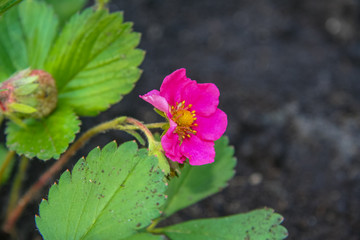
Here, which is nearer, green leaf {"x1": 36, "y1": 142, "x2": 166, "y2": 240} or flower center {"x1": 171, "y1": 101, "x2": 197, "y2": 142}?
green leaf {"x1": 36, "y1": 142, "x2": 166, "y2": 240}

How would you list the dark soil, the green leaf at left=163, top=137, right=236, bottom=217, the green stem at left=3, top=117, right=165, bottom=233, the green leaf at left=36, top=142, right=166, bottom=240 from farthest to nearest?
1. the dark soil
2. the green leaf at left=163, top=137, right=236, bottom=217
3. the green stem at left=3, top=117, right=165, bottom=233
4. the green leaf at left=36, top=142, right=166, bottom=240

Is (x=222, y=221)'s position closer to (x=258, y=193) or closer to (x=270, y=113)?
(x=258, y=193)

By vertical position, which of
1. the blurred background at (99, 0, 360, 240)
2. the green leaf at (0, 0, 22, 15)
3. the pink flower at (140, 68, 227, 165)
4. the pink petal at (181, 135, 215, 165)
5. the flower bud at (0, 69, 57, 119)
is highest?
the green leaf at (0, 0, 22, 15)

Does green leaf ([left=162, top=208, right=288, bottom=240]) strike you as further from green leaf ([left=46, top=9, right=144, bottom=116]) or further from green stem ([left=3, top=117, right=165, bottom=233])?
green leaf ([left=46, top=9, right=144, bottom=116])

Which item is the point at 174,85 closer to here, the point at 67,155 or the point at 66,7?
the point at 67,155

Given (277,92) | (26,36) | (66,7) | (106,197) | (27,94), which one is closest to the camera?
(106,197)

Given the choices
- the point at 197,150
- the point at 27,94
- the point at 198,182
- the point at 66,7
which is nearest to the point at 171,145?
the point at 197,150

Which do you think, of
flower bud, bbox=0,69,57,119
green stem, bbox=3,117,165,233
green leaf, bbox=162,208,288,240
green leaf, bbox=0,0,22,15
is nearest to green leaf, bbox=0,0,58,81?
flower bud, bbox=0,69,57,119

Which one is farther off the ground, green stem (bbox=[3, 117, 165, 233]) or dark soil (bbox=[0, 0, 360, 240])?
green stem (bbox=[3, 117, 165, 233])
